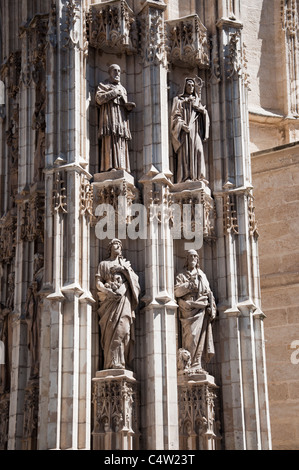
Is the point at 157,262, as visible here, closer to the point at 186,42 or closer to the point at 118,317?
the point at 118,317

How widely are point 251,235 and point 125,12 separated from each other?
4473mm

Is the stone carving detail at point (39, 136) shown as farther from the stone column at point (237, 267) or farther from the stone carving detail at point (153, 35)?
the stone column at point (237, 267)

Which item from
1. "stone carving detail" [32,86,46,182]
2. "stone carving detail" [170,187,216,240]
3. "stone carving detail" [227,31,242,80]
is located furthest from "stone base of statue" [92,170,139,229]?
"stone carving detail" [227,31,242,80]

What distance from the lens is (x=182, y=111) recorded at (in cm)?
1991

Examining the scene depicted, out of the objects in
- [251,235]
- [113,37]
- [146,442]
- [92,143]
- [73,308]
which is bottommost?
[146,442]

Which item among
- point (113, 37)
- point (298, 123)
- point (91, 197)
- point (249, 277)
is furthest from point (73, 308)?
point (298, 123)

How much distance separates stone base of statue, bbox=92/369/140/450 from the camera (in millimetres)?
17562

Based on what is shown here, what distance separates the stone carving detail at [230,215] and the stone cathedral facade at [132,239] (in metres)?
0.04

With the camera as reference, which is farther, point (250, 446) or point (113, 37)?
point (113, 37)

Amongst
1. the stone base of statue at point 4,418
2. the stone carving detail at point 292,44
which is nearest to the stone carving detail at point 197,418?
the stone base of statue at point 4,418

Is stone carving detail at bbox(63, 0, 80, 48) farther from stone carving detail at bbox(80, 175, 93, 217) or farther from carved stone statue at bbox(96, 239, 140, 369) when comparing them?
carved stone statue at bbox(96, 239, 140, 369)

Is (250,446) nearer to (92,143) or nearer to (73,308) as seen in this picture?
(73,308)

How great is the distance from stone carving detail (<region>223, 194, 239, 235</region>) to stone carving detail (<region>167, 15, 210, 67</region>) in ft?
8.45

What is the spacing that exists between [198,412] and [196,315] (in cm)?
163
